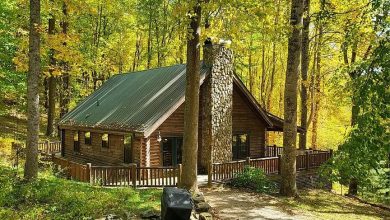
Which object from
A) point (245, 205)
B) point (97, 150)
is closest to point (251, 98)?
point (245, 205)

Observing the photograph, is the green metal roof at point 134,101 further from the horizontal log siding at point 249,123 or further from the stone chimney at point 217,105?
the horizontal log siding at point 249,123

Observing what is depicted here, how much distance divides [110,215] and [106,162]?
13556 millimetres

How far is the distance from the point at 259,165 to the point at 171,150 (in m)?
5.27

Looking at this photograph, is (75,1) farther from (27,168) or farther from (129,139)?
(129,139)

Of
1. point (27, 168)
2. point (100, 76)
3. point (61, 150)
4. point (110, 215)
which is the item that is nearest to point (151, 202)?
point (110, 215)

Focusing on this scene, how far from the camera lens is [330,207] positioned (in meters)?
17.4

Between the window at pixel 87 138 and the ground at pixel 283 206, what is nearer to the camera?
the ground at pixel 283 206

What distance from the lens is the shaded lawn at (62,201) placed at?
1173 cm

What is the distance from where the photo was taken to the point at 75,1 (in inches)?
635

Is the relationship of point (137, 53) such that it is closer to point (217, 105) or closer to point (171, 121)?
point (217, 105)

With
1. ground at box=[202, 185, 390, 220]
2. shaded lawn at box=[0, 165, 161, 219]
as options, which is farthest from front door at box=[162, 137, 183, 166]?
shaded lawn at box=[0, 165, 161, 219]

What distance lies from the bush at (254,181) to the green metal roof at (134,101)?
5213 millimetres

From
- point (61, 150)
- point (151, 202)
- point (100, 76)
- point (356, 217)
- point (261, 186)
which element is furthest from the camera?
point (100, 76)

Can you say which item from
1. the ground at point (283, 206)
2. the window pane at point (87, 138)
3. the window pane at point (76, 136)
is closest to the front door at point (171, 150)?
the ground at point (283, 206)
